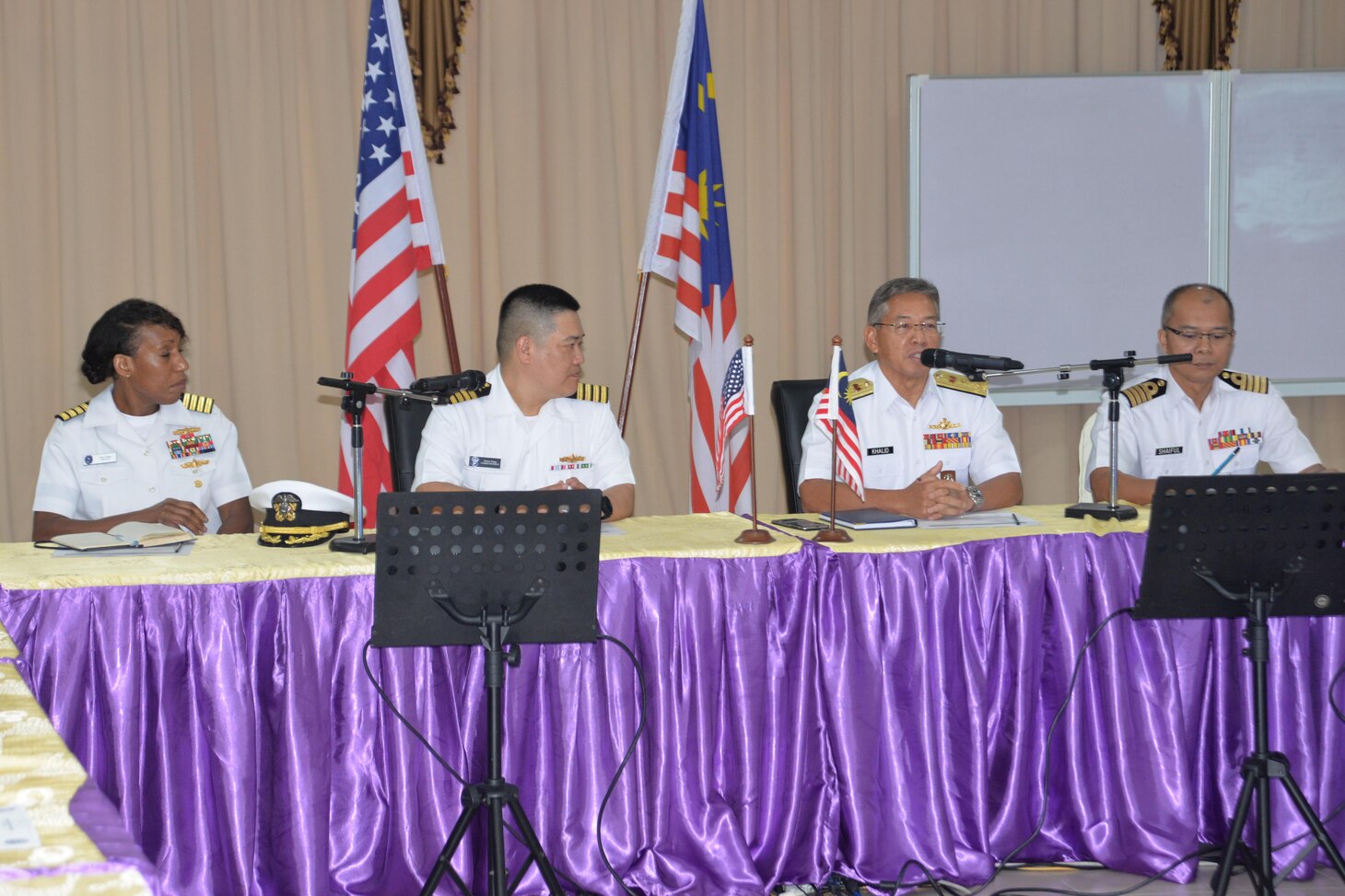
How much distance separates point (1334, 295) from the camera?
4918 millimetres

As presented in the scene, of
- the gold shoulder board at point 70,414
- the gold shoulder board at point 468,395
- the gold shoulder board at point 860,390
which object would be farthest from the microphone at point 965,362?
the gold shoulder board at point 70,414

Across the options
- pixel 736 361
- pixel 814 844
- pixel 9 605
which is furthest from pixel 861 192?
pixel 9 605

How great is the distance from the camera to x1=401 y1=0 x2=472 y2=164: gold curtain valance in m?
4.50

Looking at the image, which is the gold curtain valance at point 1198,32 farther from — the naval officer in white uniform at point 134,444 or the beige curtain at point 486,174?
the naval officer in white uniform at point 134,444

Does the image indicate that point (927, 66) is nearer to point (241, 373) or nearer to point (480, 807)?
point (241, 373)

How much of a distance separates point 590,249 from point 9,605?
→ 2847mm

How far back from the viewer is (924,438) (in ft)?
11.6

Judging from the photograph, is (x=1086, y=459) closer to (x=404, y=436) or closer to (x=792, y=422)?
(x=792, y=422)

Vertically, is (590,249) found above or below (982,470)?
above

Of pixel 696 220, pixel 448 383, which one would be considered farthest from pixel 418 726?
pixel 696 220

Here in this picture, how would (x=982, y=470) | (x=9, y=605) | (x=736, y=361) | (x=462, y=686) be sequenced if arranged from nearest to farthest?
(x=9, y=605) → (x=462, y=686) → (x=736, y=361) → (x=982, y=470)

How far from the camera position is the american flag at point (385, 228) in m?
4.07

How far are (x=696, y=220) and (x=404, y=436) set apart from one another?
1.44 meters

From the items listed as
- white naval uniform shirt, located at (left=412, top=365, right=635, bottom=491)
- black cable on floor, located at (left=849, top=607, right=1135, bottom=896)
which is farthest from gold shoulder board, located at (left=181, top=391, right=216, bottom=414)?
black cable on floor, located at (left=849, top=607, right=1135, bottom=896)
